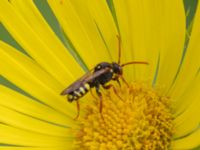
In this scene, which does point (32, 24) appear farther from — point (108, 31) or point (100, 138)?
point (100, 138)

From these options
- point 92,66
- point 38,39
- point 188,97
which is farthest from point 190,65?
point 38,39

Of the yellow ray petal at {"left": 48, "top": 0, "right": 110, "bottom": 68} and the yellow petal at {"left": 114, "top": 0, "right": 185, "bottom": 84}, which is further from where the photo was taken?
the yellow ray petal at {"left": 48, "top": 0, "right": 110, "bottom": 68}

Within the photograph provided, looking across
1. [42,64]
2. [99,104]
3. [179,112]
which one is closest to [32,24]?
[42,64]

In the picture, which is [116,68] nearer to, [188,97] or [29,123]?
[188,97]

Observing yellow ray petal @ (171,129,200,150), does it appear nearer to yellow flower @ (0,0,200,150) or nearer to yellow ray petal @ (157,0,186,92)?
yellow flower @ (0,0,200,150)

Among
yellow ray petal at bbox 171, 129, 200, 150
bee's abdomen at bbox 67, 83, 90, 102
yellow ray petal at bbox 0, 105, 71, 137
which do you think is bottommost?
yellow ray petal at bbox 171, 129, 200, 150

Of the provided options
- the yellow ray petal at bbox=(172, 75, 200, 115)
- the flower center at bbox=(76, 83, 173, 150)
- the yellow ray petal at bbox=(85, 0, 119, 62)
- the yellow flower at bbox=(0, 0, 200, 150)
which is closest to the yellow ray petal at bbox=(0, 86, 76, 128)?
the yellow flower at bbox=(0, 0, 200, 150)
